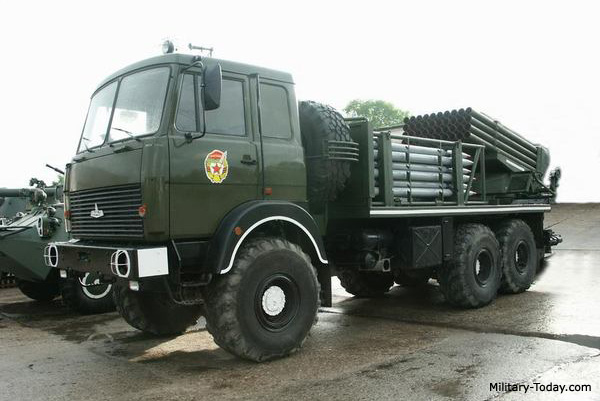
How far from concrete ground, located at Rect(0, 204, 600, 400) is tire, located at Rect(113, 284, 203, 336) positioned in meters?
0.15

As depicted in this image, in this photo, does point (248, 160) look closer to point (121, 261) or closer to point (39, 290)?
point (121, 261)

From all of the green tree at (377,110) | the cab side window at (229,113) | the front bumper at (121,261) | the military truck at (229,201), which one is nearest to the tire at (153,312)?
the military truck at (229,201)

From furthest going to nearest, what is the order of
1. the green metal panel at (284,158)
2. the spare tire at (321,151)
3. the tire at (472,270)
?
the tire at (472,270) → the spare tire at (321,151) → the green metal panel at (284,158)

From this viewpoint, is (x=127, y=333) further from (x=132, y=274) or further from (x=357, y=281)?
(x=357, y=281)

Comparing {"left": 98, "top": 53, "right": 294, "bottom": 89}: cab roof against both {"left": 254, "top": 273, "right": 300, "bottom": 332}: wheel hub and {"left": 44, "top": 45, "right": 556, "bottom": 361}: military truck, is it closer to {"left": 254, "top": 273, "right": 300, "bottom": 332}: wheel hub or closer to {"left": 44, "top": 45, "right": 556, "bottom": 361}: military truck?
{"left": 44, "top": 45, "right": 556, "bottom": 361}: military truck

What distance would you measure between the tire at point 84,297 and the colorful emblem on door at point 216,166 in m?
4.05

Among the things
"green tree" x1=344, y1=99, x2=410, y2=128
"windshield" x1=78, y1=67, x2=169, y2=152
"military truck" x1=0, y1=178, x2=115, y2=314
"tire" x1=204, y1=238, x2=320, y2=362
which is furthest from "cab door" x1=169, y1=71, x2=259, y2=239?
"green tree" x1=344, y1=99, x2=410, y2=128

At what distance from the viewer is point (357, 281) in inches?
361

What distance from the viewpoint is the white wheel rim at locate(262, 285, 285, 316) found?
5.39 metres

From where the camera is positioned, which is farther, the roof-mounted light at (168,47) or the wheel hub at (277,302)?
the roof-mounted light at (168,47)

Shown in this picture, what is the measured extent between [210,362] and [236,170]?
178cm

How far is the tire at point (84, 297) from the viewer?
843cm

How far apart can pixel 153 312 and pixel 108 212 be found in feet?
4.97

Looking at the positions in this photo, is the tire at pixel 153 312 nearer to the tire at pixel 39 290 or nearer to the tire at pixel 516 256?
the tire at pixel 39 290
